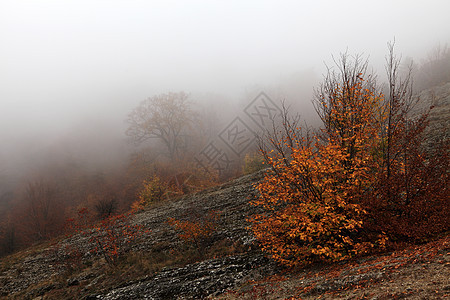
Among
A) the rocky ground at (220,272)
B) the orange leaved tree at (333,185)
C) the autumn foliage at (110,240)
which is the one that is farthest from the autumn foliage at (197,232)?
the orange leaved tree at (333,185)

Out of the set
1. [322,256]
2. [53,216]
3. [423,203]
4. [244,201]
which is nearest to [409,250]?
[423,203]

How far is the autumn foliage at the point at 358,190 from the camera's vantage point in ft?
26.8

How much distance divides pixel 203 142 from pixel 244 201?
137ft

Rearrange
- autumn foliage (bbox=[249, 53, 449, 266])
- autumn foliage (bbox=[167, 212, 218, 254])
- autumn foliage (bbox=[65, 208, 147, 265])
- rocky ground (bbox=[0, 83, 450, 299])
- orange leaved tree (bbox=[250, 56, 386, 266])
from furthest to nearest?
autumn foliage (bbox=[65, 208, 147, 265]) → autumn foliage (bbox=[167, 212, 218, 254]) → orange leaved tree (bbox=[250, 56, 386, 266]) → autumn foliage (bbox=[249, 53, 449, 266]) → rocky ground (bbox=[0, 83, 450, 299])

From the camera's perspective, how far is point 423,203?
8.27 m

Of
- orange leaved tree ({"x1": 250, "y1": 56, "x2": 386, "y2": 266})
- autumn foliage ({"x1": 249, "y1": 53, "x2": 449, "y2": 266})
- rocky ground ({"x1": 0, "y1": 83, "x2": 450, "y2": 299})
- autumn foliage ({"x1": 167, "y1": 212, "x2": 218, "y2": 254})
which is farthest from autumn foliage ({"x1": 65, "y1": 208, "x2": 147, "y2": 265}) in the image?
autumn foliage ({"x1": 249, "y1": 53, "x2": 449, "y2": 266})

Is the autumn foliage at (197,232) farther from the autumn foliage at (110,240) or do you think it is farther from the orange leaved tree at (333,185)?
the orange leaved tree at (333,185)

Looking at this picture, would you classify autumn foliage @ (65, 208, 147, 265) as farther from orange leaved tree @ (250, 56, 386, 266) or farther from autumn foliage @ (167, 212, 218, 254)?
orange leaved tree @ (250, 56, 386, 266)

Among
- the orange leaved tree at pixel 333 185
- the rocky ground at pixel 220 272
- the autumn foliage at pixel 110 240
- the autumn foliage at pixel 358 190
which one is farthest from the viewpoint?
the autumn foliage at pixel 110 240

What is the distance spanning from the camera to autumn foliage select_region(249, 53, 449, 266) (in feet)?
26.8

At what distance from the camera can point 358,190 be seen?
8.94 m

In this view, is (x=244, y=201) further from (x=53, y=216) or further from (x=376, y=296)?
(x=53, y=216)

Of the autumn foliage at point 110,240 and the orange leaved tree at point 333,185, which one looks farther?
the autumn foliage at point 110,240

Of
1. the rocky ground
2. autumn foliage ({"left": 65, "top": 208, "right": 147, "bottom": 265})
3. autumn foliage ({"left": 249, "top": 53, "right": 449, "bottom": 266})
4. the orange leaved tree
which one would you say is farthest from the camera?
autumn foliage ({"left": 65, "top": 208, "right": 147, "bottom": 265})
